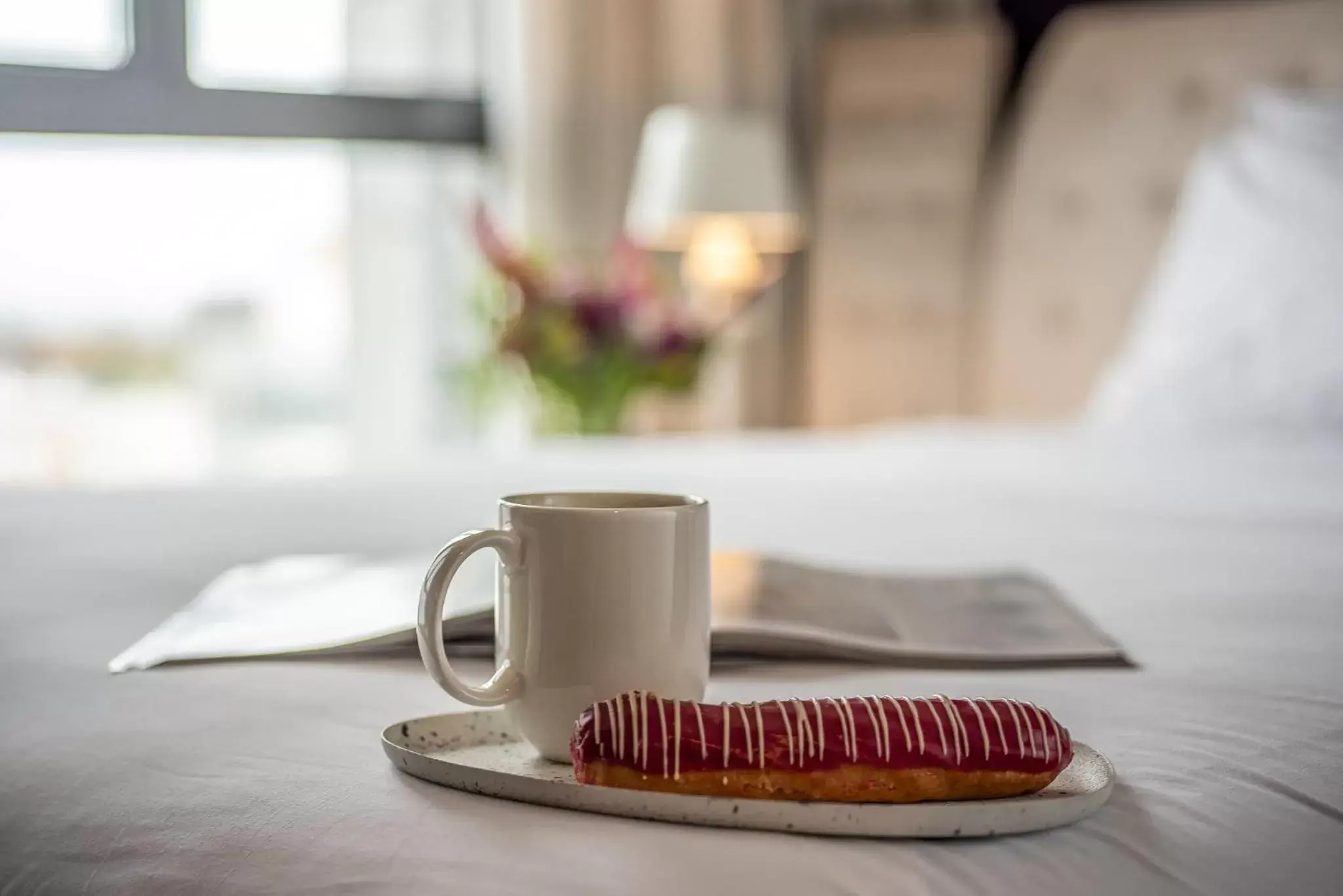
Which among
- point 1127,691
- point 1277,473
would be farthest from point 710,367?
point 1127,691

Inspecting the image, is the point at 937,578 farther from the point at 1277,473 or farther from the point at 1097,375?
the point at 1097,375

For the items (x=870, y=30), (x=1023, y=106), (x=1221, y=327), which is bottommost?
(x=1221, y=327)

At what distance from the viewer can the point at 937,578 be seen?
0.93 metres

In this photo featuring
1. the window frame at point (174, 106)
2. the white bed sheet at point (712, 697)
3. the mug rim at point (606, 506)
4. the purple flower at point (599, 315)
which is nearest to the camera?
the white bed sheet at point (712, 697)

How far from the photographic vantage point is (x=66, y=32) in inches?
110

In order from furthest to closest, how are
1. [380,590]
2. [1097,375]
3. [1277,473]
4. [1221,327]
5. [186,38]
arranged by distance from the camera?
[186,38] → [1097,375] → [1221,327] → [1277,473] → [380,590]

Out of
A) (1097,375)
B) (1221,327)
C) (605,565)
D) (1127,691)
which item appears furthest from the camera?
(1097,375)

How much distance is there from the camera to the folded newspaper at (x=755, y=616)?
0.73 meters

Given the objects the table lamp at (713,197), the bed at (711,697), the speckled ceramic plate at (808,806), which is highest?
the table lamp at (713,197)

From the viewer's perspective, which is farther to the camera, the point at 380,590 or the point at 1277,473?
the point at 1277,473

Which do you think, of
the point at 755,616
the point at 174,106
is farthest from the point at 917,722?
the point at 174,106

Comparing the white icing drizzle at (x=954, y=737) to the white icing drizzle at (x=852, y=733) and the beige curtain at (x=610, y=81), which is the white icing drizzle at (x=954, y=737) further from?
the beige curtain at (x=610, y=81)

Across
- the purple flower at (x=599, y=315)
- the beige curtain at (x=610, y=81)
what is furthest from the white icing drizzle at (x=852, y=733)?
the beige curtain at (x=610, y=81)

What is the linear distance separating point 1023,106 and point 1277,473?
1509mm
